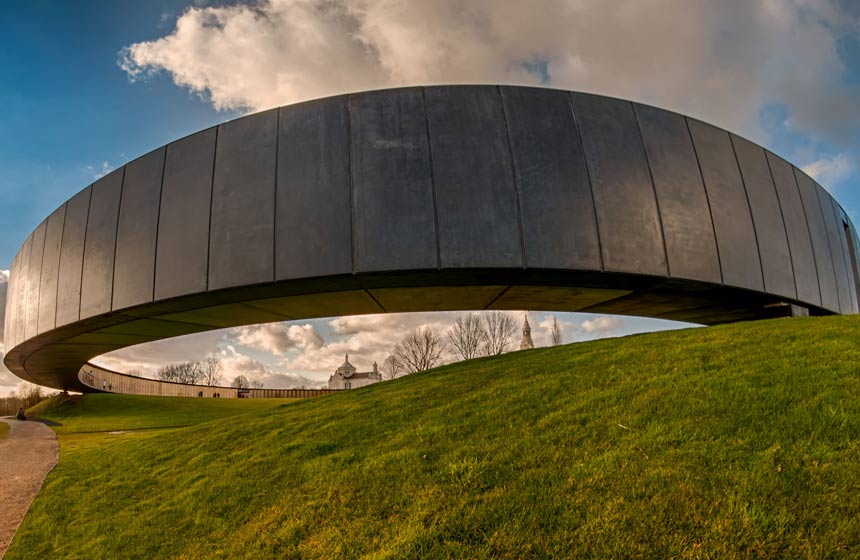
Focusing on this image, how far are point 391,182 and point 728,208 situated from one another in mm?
9472

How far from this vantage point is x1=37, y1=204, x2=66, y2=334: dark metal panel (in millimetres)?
16109

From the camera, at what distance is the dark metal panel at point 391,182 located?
1095 centimetres

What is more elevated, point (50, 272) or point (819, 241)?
point (50, 272)

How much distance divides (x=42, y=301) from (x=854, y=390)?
2181 centimetres

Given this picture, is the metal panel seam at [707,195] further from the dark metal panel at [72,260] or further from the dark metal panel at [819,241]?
the dark metal panel at [72,260]

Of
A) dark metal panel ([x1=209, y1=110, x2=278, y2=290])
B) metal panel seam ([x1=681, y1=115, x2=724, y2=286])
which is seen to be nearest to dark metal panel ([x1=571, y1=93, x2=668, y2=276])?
metal panel seam ([x1=681, y1=115, x2=724, y2=286])

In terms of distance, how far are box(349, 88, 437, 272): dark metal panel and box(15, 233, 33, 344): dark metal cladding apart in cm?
1571

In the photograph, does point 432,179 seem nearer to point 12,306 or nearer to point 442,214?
point 442,214

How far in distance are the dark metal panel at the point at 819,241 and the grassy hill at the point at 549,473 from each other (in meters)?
8.59

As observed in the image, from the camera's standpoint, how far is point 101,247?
14406 mm

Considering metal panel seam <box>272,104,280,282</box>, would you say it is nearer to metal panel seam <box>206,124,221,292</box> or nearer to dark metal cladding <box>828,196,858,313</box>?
metal panel seam <box>206,124,221,292</box>

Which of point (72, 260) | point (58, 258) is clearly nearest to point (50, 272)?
point (58, 258)

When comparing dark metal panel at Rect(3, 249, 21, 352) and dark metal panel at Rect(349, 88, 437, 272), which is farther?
dark metal panel at Rect(3, 249, 21, 352)

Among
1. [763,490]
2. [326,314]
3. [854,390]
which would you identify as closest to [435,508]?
[763,490]
